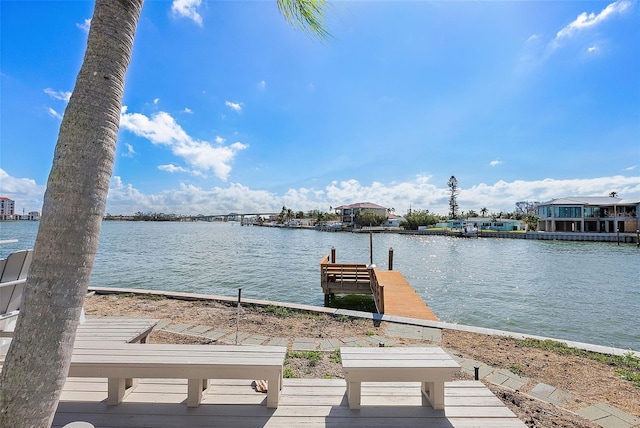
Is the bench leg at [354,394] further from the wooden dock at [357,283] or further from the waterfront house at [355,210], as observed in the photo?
the waterfront house at [355,210]

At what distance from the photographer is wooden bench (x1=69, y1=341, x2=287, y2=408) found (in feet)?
7.23

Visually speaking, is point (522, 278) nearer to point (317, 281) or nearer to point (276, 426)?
point (317, 281)

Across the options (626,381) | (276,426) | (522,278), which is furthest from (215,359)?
(522,278)

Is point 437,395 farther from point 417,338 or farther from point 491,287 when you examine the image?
point 491,287

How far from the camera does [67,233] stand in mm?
1387

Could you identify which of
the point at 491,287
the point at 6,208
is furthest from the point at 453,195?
the point at 6,208

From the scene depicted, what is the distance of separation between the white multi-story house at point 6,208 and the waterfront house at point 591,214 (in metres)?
150

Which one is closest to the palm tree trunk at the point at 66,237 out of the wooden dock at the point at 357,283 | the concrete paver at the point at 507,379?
the concrete paver at the point at 507,379

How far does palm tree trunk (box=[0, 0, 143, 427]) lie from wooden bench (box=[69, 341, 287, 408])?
2.80 ft

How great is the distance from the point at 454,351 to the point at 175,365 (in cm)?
391

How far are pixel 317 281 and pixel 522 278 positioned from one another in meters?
11.0

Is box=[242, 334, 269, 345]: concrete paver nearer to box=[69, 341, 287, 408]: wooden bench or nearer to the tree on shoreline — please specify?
box=[69, 341, 287, 408]: wooden bench

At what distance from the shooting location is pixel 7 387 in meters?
1.31

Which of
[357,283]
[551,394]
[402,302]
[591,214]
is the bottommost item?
[402,302]
